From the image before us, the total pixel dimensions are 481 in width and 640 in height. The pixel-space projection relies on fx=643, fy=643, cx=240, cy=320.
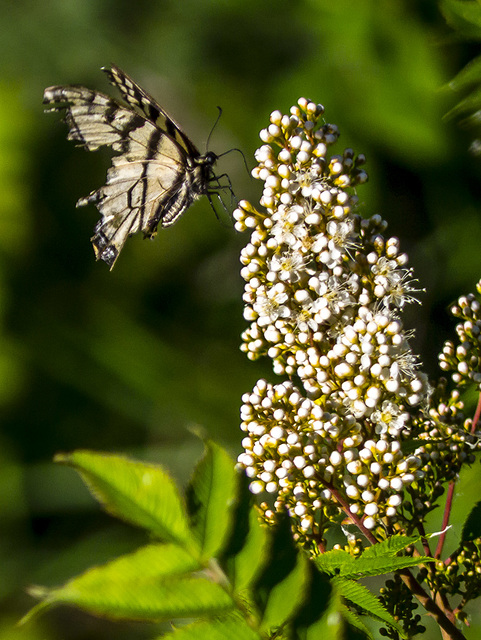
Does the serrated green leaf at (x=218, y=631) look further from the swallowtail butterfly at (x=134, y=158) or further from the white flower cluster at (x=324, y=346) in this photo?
the swallowtail butterfly at (x=134, y=158)

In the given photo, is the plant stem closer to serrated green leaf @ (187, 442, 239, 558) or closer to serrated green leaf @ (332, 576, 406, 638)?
serrated green leaf @ (332, 576, 406, 638)

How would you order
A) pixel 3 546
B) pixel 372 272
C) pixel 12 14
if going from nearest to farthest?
pixel 372 272 < pixel 3 546 < pixel 12 14

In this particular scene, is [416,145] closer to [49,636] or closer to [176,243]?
[176,243]

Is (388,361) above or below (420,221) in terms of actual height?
below

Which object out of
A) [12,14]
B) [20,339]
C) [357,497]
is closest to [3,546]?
[20,339]

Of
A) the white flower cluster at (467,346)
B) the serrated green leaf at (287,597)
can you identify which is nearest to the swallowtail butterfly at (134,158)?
the white flower cluster at (467,346)

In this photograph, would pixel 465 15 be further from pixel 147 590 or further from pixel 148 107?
pixel 147 590

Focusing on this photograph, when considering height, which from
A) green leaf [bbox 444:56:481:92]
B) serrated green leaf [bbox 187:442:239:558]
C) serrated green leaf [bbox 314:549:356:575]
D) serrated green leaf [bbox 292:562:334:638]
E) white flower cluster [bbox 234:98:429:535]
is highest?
green leaf [bbox 444:56:481:92]

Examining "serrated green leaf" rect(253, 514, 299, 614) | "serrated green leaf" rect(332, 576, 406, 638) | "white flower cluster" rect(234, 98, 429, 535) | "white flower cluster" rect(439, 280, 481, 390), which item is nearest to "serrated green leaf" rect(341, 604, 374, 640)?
"serrated green leaf" rect(332, 576, 406, 638)
